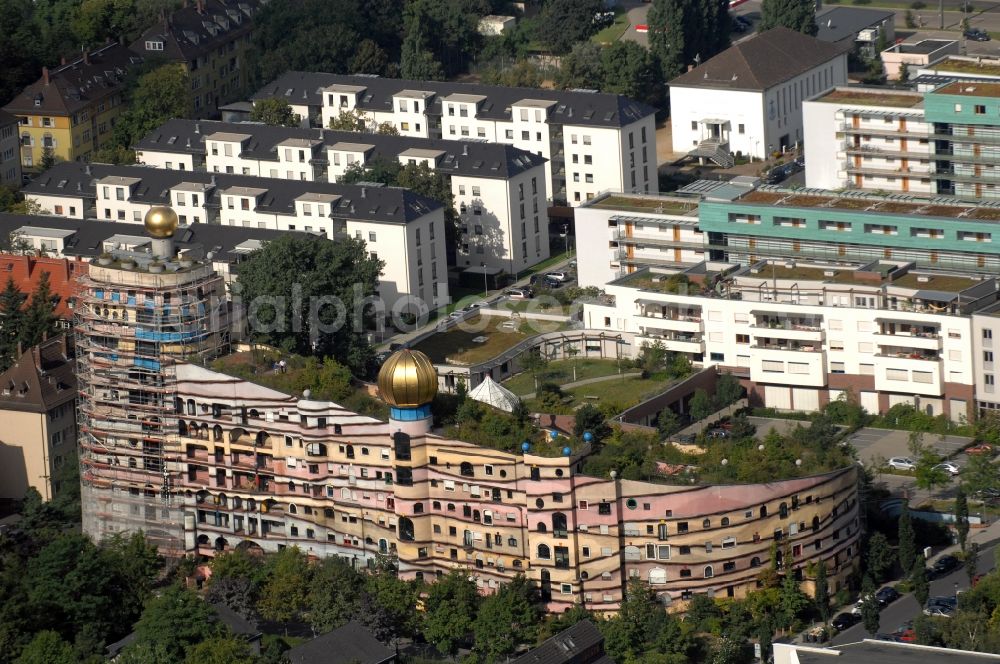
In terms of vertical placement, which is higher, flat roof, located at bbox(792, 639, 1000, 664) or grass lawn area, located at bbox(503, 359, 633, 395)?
grass lawn area, located at bbox(503, 359, 633, 395)

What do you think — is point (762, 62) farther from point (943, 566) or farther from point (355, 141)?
point (943, 566)

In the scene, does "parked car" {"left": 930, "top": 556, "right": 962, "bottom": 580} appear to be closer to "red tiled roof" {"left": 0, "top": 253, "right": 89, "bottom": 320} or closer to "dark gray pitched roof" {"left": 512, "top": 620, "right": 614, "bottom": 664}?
"dark gray pitched roof" {"left": 512, "top": 620, "right": 614, "bottom": 664}

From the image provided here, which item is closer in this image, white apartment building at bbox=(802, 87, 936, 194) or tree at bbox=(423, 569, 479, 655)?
Answer: tree at bbox=(423, 569, 479, 655)

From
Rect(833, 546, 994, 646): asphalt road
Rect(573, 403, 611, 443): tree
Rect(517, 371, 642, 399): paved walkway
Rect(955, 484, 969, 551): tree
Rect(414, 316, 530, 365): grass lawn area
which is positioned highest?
Rect(573, 403, 611, 443): tree

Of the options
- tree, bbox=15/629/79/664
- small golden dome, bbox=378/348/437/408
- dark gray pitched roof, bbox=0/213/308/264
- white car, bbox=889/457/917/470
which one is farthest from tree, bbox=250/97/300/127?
tree, bbox=15/629/79/664

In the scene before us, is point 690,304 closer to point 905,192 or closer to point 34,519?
point 905,192

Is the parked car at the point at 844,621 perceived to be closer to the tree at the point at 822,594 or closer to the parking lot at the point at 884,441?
the tree at the point at 822,594

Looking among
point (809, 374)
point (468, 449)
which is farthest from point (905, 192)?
point (468, 449)
